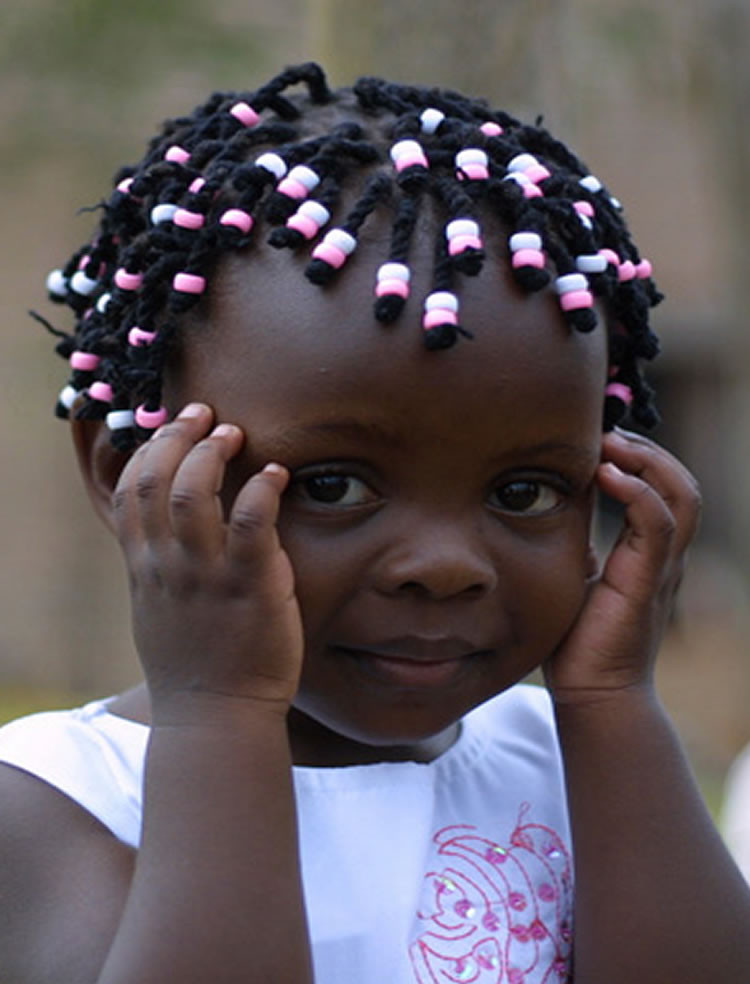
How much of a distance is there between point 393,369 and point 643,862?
2.59 feet

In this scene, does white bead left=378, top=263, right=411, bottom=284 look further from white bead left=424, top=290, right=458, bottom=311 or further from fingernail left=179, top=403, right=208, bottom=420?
fingernail left=179, top=403, right=208, bottom=420

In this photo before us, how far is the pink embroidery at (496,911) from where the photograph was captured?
2.15 metres

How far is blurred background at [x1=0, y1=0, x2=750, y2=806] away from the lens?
11.7 ft

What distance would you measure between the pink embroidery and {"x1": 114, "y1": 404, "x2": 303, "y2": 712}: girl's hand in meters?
0.43

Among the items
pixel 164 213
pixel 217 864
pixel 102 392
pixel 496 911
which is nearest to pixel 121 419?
pixel 102 392

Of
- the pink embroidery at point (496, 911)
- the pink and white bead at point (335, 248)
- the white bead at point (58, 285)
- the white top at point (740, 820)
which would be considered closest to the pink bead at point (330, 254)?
the pink and white bead at point (335, 248)

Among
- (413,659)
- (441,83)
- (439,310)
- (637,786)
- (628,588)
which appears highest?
(441,83)

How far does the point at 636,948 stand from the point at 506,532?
0.61 metres

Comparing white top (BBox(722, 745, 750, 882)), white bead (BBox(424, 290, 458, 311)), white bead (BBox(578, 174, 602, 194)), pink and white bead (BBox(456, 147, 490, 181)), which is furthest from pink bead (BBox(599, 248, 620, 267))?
white top (BBox(722, 745, 750, 882))

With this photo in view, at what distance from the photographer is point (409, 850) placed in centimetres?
220

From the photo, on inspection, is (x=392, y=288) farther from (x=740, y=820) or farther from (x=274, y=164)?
(x=740, y=820)

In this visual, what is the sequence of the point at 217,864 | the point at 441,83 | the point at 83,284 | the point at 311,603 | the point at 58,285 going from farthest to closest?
1. the point at 441,83
2. the point at 58,285
3. the point at 83,284
4. the point at 311,603
5. the point at 217,864

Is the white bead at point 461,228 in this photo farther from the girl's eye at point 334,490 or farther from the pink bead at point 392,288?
the girl's eye at point 334,490

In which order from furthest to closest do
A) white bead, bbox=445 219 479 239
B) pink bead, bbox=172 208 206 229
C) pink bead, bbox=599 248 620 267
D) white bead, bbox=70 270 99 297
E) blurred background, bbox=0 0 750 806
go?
blurred background, bbox=0 0 750 806 → white bead, bbox=70 270 99 297 → pink bead, bbox=599 248 620 267 → pink bead, bbox=172 208 206 229 → white bead, bbox=445 219 479 239
